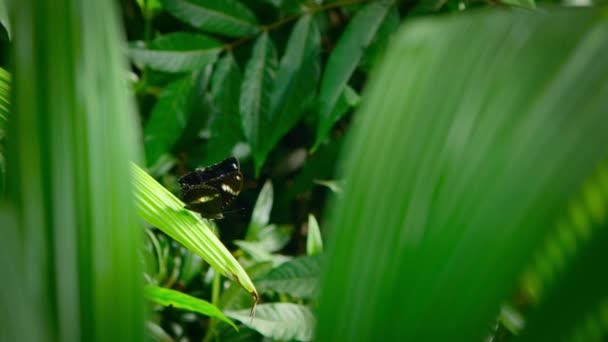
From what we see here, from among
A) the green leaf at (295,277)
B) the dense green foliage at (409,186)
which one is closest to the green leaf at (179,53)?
the green leaf at (295,277)

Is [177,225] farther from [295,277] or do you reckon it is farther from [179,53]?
[179,53]

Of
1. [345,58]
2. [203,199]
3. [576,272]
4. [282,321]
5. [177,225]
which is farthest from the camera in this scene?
[345,58]

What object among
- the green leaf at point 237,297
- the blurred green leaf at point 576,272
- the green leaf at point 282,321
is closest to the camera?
the blurred green leaf at point 576,272

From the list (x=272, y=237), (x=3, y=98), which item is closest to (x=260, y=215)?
(x=272, y=237)

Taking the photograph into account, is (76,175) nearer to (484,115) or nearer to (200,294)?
(484,115)

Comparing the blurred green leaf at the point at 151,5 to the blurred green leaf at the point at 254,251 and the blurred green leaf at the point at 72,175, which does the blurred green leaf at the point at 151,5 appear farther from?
the blurred green leaf at the point at 72,175

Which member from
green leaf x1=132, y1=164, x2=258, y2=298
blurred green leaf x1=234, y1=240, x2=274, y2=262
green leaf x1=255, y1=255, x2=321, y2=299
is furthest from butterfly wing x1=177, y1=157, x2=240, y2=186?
blurred green leaf x1=234, y1=240, x2=274, y2=262
